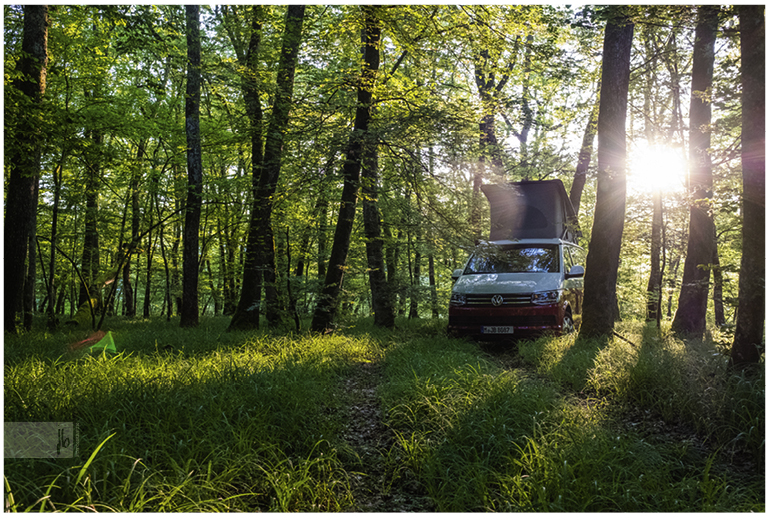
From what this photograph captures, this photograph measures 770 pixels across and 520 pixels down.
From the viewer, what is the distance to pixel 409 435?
3.81 m

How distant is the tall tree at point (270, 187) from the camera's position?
8.13 metres

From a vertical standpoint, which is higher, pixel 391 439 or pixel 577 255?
pixel 577 255

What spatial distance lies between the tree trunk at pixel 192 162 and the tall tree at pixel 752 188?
9714 millimetres

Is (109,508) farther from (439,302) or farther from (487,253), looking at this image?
(439,302)

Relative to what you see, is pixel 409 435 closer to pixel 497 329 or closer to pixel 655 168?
pixel 497 329

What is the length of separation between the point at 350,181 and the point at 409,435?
17.1 ft

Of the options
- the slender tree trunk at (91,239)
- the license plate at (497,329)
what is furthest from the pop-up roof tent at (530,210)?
the slender tree trunk at (91,239)

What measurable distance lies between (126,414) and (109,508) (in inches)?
52.3

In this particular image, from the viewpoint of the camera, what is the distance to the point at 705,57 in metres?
8.49

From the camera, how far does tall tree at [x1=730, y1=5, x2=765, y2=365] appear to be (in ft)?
13.7

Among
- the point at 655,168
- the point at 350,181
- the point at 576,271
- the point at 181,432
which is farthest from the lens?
the point at 655,168

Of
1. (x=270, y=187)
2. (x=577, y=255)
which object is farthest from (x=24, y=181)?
(x=577, y=255)

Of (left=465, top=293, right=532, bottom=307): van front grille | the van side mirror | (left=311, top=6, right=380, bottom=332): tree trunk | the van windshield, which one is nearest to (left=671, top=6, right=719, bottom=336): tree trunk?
the van side mirror
